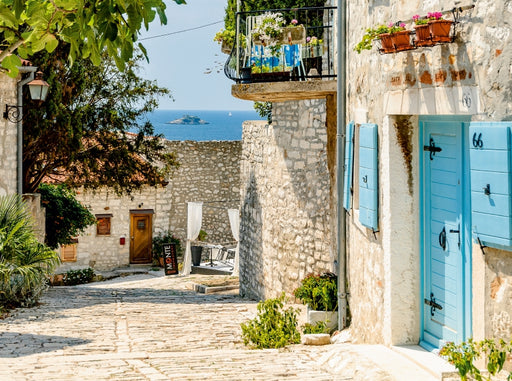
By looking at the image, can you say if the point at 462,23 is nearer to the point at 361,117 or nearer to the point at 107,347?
the point at 361,117

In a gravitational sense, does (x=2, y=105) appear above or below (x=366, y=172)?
above

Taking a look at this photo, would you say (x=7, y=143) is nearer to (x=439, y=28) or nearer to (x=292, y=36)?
(x=292, y=36)

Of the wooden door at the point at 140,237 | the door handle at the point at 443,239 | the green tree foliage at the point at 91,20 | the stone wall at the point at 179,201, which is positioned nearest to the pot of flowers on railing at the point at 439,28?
the door handle at the point at 443,239

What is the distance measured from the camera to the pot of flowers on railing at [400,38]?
227 inches

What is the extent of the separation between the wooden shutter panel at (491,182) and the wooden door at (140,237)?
2153 centimetres

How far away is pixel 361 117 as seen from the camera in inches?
287

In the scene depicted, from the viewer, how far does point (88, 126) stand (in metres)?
17.8

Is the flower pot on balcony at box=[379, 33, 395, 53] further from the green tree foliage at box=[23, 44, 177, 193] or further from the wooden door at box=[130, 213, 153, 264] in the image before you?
the wooden door at box=[130, 213, 153, 264]

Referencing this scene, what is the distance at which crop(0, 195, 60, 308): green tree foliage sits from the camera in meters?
11.3

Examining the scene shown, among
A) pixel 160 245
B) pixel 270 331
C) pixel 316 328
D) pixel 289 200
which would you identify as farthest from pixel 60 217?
pixel 270 331

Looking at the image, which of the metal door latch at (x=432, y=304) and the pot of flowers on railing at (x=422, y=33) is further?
the metal door latch at (x=432, y=304)

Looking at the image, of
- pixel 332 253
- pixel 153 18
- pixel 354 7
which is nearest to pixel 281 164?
pixel 332 253

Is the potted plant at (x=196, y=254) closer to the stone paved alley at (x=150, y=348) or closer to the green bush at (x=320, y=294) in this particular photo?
the stone paved alley at (x=150, y=348)

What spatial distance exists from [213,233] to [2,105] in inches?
551
